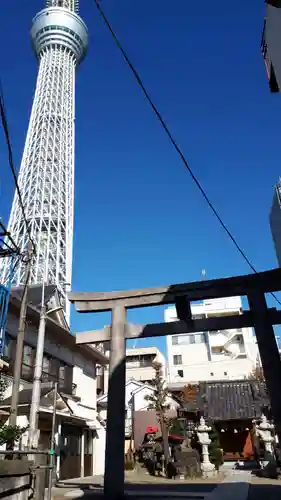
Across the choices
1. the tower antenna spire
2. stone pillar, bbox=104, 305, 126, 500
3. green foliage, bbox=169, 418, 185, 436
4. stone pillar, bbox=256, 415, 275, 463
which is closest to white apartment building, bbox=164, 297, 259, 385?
green foliage, bbox=169, 418, 185, 436

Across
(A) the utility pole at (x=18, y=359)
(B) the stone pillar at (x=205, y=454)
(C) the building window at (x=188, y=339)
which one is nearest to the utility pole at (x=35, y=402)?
(A) the utility pole at (x=18, y=359)

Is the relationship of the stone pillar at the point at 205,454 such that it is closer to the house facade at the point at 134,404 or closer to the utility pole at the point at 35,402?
the house facade at the point at 134,404

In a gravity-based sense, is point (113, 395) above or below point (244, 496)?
above

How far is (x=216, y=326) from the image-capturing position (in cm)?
848

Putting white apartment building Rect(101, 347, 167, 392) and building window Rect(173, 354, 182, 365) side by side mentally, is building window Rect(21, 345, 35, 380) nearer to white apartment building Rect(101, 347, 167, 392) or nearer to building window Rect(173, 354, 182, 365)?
white apartment building Rect(101, 347, 167, 392)

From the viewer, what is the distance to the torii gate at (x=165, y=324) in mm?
7504

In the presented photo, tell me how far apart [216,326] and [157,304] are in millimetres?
A: 1505

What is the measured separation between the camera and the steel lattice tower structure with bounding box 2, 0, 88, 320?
53.2m

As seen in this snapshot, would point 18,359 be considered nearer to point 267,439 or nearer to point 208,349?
point 267,439

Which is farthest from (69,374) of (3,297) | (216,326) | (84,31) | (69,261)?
(84,31)

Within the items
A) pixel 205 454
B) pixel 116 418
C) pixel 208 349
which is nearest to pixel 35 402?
pixel 116 418

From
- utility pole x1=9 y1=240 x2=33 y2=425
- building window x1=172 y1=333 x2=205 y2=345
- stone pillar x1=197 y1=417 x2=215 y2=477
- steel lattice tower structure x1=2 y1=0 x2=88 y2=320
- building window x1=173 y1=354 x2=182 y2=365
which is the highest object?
steel lattice tower structure x1=2 y1=0 x2=88 y2=320

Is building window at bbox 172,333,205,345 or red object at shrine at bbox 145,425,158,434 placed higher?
building window at bbox 172,333,205,345

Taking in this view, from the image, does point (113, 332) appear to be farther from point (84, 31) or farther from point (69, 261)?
point (84, 31)
